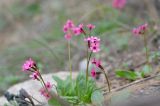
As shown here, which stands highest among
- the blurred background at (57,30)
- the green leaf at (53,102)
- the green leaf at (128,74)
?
the blurred background at (57,30)

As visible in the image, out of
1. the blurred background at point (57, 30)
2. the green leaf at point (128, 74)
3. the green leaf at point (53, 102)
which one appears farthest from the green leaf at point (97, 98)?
the blurred background at point (57, 30)

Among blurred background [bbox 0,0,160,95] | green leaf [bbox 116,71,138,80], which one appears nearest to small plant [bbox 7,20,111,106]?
green leaf [bbox 116,71,138,80]

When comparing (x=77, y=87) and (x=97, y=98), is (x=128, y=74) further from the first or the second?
(x=97, y=98)

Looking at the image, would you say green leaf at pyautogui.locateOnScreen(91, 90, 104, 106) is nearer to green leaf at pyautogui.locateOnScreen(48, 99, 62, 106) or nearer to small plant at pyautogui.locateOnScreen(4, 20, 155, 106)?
small plant at pyautogui.locateOnScreen(4, 20, 155, 106)

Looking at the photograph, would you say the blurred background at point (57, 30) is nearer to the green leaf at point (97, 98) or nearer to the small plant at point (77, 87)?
the small plant at point (77, 87)

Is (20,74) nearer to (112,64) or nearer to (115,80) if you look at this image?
(112,64)
